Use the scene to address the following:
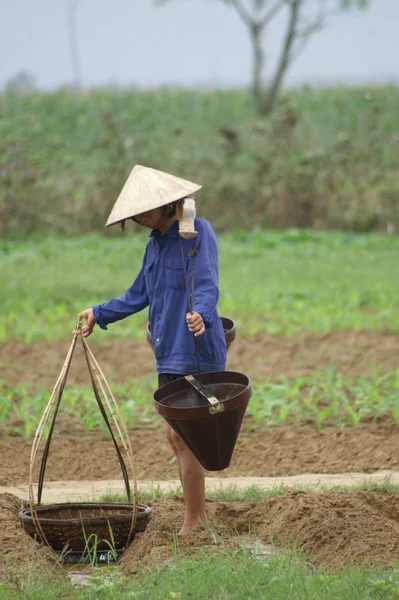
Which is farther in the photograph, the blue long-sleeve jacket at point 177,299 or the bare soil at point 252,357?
the bare soil at point 252,357

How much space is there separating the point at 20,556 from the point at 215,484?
1.77 meters

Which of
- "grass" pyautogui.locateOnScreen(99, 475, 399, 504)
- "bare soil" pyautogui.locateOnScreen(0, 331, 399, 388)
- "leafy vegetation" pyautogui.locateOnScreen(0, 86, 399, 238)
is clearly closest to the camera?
"grass" pyautogui.locateOnScreen(99, 475, 399, 504)

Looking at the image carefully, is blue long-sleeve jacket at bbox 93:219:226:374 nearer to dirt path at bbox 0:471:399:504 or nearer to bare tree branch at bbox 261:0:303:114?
dirt path at bbox 0:471:399:504

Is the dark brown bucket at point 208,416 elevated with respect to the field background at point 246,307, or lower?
elevated

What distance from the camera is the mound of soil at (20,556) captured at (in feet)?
12.9

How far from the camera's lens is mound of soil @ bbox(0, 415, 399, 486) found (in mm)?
6133

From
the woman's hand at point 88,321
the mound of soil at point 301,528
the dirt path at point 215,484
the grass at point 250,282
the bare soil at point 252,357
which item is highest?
the woman's hand at point 88,321

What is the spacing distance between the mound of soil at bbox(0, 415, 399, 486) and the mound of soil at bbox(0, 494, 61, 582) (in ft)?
4.28

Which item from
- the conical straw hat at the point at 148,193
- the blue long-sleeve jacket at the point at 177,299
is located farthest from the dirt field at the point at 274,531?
the conical straw hat at the point at 148,193

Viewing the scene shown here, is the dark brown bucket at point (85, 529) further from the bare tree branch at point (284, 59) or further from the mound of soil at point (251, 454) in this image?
the bare tree branch at point (284, 59)

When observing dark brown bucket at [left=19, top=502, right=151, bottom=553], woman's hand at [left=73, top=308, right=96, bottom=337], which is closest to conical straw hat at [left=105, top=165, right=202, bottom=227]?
woman's hand at [left=73, top=308, right=96, bottom=337]

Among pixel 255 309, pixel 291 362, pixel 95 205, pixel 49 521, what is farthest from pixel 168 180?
pixel 95 205

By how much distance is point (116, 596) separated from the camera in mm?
3641

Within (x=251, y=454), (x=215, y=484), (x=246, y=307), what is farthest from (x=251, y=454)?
(x=246, y=307)
